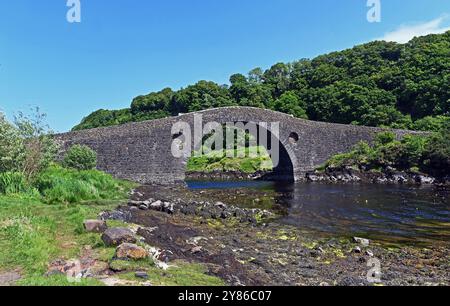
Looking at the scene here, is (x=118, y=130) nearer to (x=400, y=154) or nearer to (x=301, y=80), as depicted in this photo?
(x=400, y=154)

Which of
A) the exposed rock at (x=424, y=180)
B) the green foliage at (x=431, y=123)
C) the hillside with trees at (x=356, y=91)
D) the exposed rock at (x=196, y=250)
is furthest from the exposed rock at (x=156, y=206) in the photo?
the hillside with trees at (x=356, y=91)

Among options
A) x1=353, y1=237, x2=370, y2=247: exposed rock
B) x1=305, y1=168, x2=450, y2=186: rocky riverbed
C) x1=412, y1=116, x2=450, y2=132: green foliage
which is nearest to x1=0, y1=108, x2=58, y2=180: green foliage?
x1=353, y1=237, x2=370, y2=247: exposed rock

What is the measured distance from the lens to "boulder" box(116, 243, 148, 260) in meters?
6.72

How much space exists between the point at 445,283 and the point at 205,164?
45.0 metres

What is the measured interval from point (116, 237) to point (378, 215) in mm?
11764

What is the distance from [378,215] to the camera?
15.6 metres

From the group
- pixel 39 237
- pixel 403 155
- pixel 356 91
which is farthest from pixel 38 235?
pixel 356 91

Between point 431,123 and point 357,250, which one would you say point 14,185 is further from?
point 431,123

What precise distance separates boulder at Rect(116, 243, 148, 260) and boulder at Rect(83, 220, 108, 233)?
1.99 metres

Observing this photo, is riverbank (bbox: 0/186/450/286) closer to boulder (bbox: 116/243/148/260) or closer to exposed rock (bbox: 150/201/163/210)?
boulder (bbox: 116/243/148/260)

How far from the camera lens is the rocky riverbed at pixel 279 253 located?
7383mm

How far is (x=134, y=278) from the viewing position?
18.8 ft

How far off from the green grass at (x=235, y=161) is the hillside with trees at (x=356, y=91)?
12.4 m

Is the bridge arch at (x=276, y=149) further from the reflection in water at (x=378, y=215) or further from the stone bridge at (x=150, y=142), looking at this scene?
the reflection in water at (x=378, y=215)
